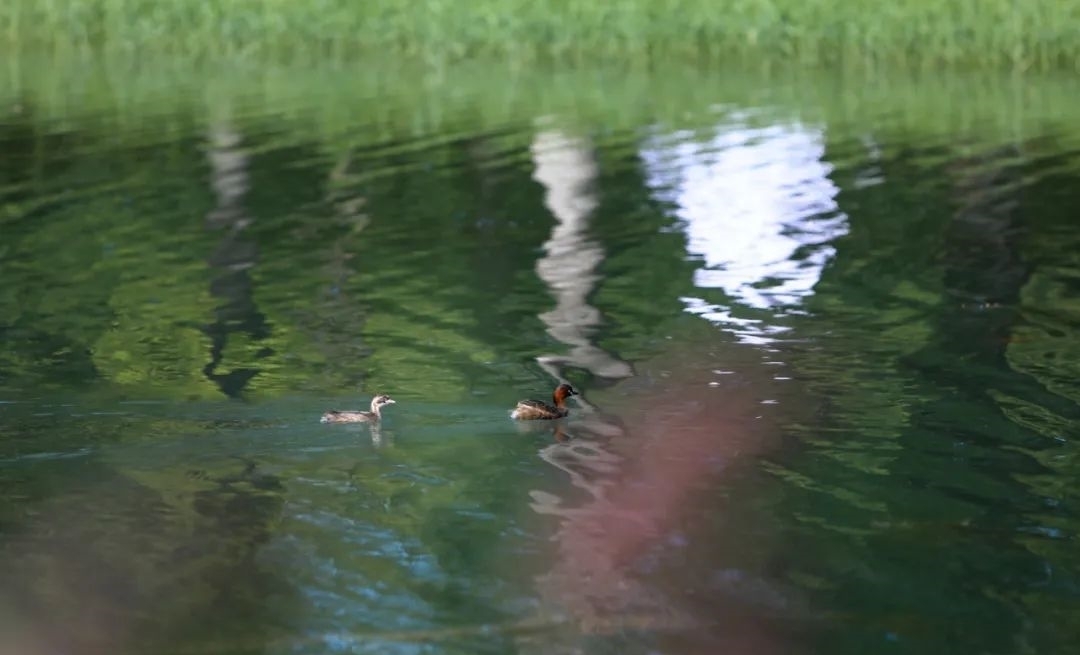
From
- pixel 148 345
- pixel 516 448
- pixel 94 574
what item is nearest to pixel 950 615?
pixel 516 448

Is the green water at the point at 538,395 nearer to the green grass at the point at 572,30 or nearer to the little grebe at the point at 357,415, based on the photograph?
the little grebe at the point at 357,415

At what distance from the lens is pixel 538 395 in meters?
11.2

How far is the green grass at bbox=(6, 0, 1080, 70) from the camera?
2916 centimetres

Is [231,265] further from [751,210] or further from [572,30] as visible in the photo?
[572,30]

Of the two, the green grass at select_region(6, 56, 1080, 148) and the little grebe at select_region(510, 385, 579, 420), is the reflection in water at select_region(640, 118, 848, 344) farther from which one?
the little grebe at select_region(510, 385, 579, 420)

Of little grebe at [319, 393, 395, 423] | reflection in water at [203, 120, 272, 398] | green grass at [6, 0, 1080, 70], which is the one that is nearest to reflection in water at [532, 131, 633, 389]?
little grebe at [319, 393, 395, 423]

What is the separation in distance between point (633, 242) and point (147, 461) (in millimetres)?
7955

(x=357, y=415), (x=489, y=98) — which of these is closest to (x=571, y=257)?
(x=357, y=415)

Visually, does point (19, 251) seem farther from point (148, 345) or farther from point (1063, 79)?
point (1063, 79)

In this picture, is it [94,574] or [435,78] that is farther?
[435,78]

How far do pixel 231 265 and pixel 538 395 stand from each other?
17.9 feet

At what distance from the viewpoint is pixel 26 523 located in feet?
28.9

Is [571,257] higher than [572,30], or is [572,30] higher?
[572,30]

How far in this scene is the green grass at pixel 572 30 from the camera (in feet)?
95.7
